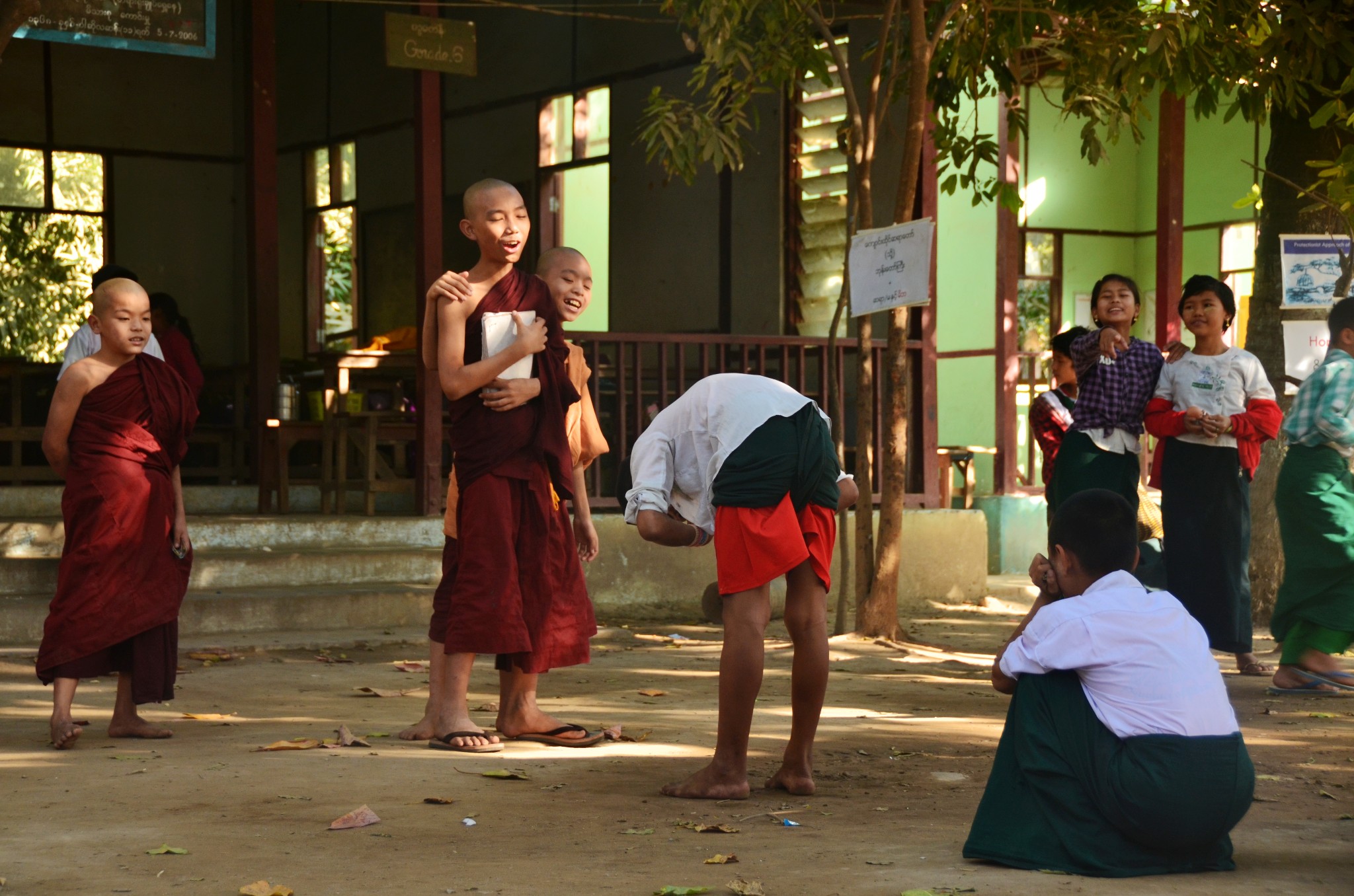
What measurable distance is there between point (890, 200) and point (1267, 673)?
4693 mm

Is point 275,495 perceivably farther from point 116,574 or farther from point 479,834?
point 479,834

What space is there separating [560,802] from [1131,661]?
4.96 feet

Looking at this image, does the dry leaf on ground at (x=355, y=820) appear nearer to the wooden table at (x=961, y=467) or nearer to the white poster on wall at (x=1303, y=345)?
the white poster on wall at (x=1303, y=345)

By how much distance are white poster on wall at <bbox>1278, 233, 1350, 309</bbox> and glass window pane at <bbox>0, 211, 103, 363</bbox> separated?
10057mm

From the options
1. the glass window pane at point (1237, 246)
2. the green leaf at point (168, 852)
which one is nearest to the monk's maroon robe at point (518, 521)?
the green leaf at point (168, 852)

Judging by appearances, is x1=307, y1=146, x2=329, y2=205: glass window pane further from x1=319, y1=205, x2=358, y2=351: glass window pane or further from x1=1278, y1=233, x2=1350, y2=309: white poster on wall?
x1=1278, y1=233, x2=1350, y2=309: white poster on wall

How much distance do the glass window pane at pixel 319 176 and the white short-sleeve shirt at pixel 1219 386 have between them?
10304 mm

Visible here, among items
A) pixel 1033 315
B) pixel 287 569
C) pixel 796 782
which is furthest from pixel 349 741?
pixel 1033 315

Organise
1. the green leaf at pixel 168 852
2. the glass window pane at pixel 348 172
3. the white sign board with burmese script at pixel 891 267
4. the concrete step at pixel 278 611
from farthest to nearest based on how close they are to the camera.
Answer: the glass window pane at pixel 348 172 < the concrete step at pixel 278 611 < the white sign board with burmese script at pixel 891 267 < the green leaf at pixel 168 852

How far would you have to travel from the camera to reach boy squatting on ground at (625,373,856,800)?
3732 millimetres

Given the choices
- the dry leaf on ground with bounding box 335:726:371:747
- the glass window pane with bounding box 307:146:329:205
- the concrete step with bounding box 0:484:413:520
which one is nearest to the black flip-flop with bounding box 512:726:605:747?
the dry leaf on ground with bounding box 335:726:371:747

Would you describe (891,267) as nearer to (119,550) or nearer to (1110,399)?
(1110,399)

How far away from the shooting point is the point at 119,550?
471cm

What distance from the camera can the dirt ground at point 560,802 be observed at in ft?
10.0
